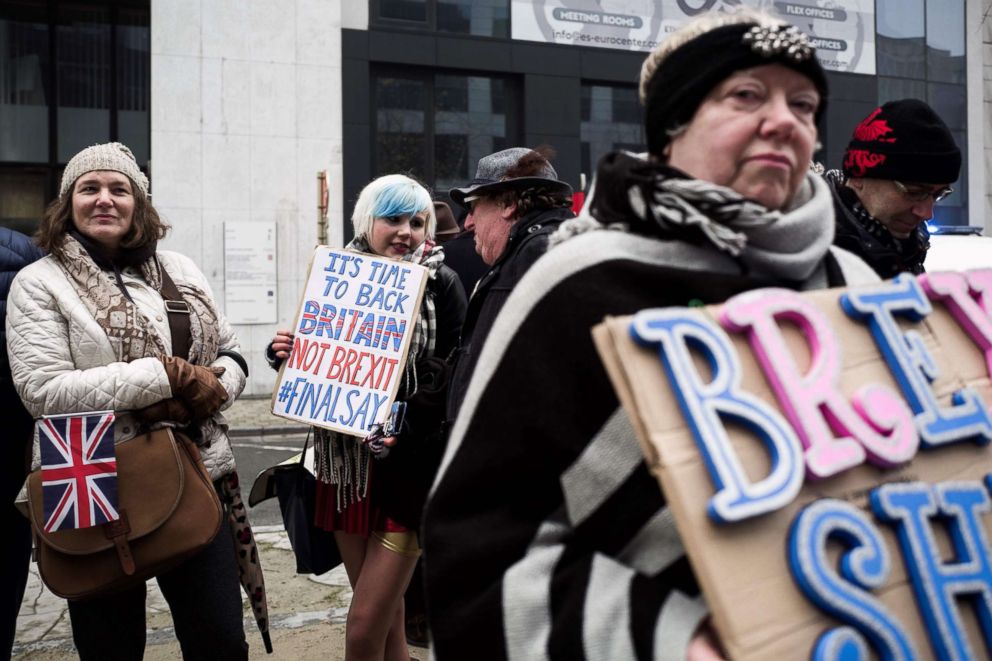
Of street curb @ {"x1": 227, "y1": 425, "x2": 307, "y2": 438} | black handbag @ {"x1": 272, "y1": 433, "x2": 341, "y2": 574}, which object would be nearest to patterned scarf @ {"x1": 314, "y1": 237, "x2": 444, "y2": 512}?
black handbag @ {"x1": 272, "y1": 433, "x2": 341, "y2": 574}

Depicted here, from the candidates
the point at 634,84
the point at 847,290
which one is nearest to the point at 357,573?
the point at 847,290

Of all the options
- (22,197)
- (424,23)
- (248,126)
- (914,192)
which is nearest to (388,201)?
(914,192)

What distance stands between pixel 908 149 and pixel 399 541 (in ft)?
7.41

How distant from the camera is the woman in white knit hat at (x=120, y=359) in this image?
9.83ft

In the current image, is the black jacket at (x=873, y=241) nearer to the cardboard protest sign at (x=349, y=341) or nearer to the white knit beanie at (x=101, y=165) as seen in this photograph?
the cardboard protest sign at (x=349, y=341)

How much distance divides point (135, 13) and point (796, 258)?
16.5m

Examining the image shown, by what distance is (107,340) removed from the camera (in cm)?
305

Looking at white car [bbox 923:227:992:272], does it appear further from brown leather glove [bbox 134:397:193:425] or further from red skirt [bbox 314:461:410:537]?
Answer: brown leather glove [bbox 134:397:193:425]

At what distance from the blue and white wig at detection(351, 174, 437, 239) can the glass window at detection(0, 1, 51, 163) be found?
13465mm

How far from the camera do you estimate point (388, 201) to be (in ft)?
12.4

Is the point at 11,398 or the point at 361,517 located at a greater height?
the point at 11,398

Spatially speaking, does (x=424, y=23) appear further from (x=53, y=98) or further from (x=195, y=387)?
(x=195, y=387)

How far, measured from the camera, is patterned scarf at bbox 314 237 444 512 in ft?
11.4

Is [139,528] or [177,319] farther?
[177,319]
